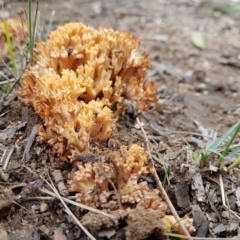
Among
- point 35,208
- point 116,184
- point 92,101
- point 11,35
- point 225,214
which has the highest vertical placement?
point 11,35

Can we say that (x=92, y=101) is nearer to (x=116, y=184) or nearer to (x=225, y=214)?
(x=116, y=184)

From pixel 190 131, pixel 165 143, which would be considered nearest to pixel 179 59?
pixel 190 131

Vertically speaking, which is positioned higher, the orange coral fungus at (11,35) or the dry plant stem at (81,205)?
the orange coral fungus at (11,35)

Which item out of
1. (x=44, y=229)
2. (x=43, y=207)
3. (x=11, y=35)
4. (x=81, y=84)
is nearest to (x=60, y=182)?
(x=43, y=207)

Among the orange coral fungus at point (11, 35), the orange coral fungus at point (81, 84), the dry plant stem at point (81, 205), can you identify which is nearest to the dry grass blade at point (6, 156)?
the orange coral fungus at point (81, 84)

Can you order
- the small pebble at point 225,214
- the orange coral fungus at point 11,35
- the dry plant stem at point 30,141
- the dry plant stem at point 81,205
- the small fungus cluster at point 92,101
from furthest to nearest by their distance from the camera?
the orange coral fungus at point 11,35 → the dry plant stem at point 30,141 → the small pebble at point 225,214 → the small fungus cluster at point 92,101 → the dry plant stem at point 81,205


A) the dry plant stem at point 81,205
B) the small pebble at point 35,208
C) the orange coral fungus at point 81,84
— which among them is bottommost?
the small pebble at point 35,208

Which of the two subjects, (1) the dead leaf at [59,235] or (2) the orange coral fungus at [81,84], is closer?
(1) the dead leaf at [59,235]

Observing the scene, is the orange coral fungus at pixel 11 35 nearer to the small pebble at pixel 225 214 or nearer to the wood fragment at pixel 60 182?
Answer: the wood fragment at pixel 60 182
